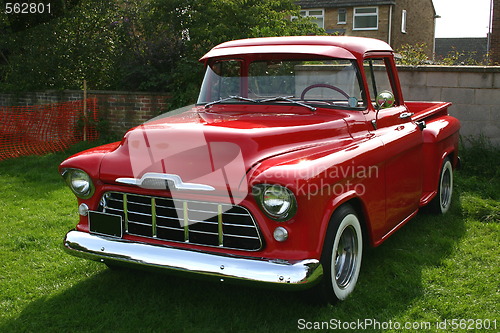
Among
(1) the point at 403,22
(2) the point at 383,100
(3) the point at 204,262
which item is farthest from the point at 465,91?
(1) the point at 403,22

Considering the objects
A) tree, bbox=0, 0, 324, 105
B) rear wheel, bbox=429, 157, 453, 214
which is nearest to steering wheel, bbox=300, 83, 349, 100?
rear wheel, bbox=429, 157, 453, 214

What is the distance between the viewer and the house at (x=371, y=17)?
87.9 ft

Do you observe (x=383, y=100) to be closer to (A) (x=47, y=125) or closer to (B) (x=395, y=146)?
(B) (x=395, y=146)

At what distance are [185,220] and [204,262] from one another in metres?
0.32

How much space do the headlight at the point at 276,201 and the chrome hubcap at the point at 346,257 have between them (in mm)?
718

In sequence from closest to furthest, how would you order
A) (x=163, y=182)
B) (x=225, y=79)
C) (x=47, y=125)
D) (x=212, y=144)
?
(x=163, y=182) → (x=212, y=144) → (x=225, y=79) → (x=47, y=125)

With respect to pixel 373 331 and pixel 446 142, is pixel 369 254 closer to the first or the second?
pixel 373 331

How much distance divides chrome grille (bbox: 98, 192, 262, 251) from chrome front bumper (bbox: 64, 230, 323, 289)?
121 millimetres

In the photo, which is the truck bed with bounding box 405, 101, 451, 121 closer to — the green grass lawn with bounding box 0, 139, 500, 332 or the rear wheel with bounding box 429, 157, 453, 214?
the rear wheel with bounding box 429, 157, 453, 214

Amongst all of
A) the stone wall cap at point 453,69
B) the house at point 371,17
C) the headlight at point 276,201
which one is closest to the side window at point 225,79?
the headlight at point 276,201

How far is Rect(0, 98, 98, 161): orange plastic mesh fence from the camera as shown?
408 inches

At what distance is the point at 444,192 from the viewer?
582cm

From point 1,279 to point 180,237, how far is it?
1.67 meters

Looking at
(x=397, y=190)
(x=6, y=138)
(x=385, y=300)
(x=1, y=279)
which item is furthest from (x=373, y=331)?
(x=6, y=138)
